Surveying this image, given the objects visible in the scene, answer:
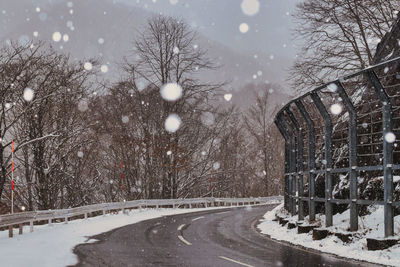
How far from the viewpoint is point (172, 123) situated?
1371 inches

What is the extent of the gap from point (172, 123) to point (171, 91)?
2.77 meters

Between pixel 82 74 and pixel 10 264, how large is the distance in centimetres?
1772

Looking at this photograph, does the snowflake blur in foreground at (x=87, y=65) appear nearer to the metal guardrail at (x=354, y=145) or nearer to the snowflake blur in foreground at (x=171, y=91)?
the snowflake blur in foreground at (x=171, y=91)

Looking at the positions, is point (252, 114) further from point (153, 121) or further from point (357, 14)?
point (357, 14)

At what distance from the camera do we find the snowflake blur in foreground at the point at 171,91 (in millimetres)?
35094

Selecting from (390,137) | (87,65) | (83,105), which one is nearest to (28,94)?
(87,65)

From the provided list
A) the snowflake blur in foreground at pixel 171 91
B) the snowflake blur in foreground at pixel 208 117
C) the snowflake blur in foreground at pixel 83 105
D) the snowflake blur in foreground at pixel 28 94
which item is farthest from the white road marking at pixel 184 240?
the snowflake blur in foreground at pixel 208 117

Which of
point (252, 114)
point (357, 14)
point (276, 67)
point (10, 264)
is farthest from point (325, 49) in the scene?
point (276, 67)

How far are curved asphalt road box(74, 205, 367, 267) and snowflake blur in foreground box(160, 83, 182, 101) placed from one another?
21557 millimetres

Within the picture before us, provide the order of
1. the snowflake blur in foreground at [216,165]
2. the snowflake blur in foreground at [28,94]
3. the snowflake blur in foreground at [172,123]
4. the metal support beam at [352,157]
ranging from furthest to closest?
the snowflake blur in foreground at [216,165] → the snowflake blur in foreground at [172,123] → the snowflake blur in foreground at [28,94] → the metal support beam at [352,157]

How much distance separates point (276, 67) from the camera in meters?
122

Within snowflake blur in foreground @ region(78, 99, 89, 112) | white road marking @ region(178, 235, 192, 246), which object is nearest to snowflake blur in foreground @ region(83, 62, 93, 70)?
snowflake blur in foreground @ region(78, 99, 89, 112)

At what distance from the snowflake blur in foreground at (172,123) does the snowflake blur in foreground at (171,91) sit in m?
1.54

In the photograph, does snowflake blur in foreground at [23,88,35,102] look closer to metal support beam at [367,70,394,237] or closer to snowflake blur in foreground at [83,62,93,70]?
snowflake blur in foreground at [83,62,93,70]
